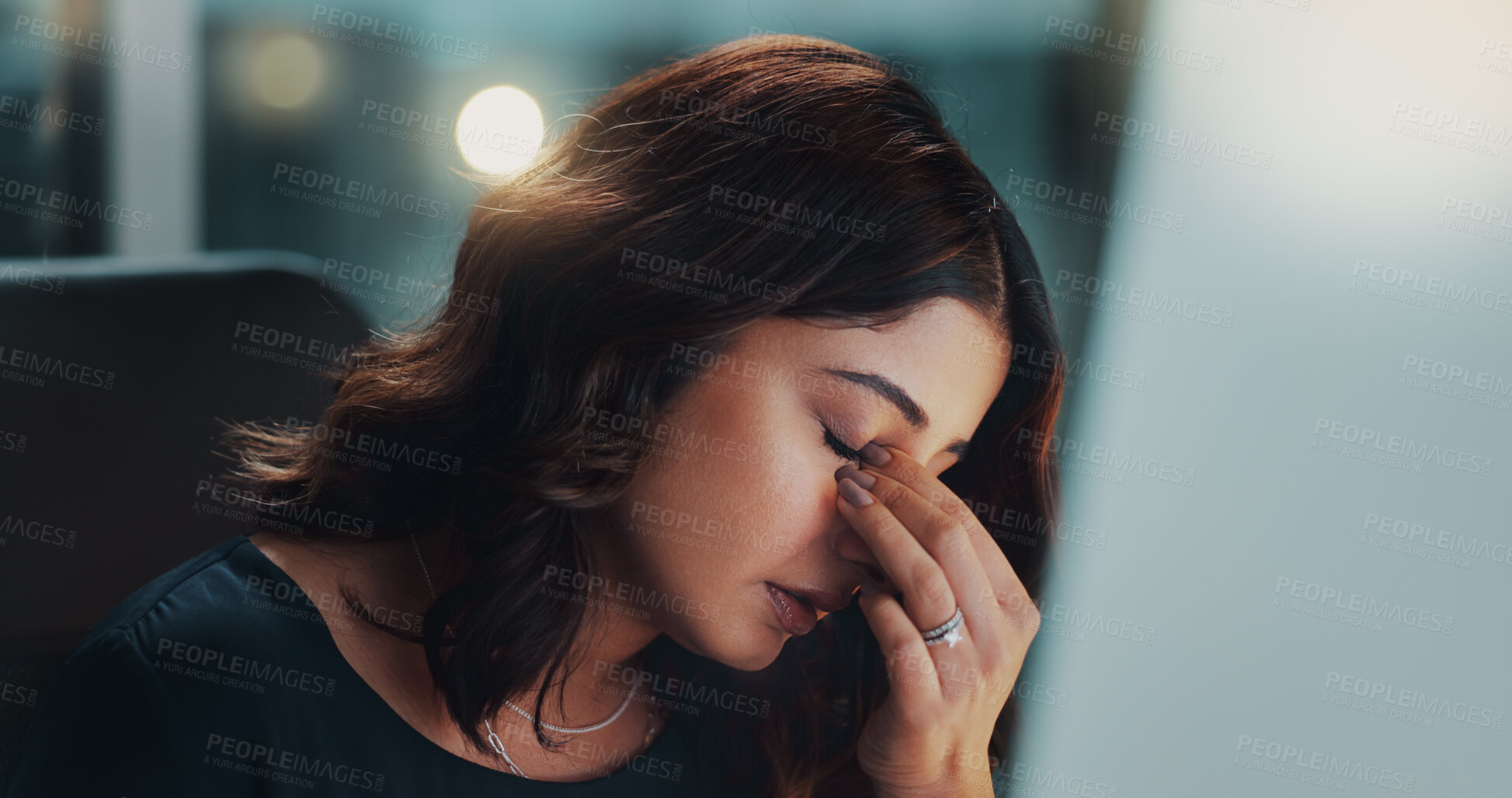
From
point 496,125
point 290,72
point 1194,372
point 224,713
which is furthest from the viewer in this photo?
point 290,72

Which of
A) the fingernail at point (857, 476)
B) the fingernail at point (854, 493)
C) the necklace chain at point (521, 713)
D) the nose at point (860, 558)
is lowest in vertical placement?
the necklace chain at point (521, 713)

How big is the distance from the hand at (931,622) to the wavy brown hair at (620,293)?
166 mm

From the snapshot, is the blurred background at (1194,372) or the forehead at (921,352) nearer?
the forehead at (921,352)

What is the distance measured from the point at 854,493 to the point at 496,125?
4.76ft

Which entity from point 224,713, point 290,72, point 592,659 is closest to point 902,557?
point 592,659

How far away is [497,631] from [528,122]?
137 cm

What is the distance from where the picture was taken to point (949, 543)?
2.98ft

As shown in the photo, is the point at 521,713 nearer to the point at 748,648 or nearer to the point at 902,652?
the point at 748,648

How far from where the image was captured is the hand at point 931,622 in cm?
90

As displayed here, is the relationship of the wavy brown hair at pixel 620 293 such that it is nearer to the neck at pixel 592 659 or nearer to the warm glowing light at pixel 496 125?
the neck at pixel 592 659

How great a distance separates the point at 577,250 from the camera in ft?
2.95

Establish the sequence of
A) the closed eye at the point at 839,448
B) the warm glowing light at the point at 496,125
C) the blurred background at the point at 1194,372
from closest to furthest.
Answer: the closed eye at the point at 839,448 < the blurred background at the point at 1194,372 < the warm glowing light at the point at 496,125

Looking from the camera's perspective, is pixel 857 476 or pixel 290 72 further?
pixel 290 72

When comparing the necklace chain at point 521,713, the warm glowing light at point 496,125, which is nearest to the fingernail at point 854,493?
the necklace chain at point 521,713
